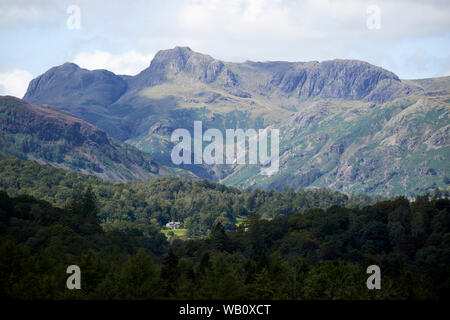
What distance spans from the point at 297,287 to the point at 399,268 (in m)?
37.1

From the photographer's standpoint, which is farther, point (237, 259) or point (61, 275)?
point (237, 259)

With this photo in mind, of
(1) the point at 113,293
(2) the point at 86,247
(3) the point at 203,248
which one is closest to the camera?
(1) the point at 113,293

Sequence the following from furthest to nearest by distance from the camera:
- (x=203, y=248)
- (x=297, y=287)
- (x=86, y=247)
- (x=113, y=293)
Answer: (x=203, y=248) → (x=86, y=247) → (x=297, y=287) → (x=113, y=293)

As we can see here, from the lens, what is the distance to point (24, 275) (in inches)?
4250

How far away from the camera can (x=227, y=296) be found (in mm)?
101250

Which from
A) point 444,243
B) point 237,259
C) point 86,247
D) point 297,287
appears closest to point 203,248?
point 237,259

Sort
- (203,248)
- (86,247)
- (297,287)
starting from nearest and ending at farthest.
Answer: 1. (297,287)
2. (86,247)
3. (203,248)
